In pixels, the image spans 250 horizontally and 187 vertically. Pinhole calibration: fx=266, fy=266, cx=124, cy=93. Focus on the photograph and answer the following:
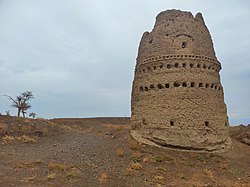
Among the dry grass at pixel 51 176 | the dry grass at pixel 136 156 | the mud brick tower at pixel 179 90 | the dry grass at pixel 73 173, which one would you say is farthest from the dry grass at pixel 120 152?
the dry grass at pixel 51 176

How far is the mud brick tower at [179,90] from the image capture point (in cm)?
1566

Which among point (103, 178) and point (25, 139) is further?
point (25, 139)

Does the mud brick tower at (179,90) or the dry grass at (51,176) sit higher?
the mud brick tower at (179,90)

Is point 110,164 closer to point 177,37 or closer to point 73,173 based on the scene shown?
point 73,173

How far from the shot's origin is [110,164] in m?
13.8

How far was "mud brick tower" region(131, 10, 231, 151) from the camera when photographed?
15664mm

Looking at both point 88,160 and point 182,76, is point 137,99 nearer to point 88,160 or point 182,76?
point 182,76

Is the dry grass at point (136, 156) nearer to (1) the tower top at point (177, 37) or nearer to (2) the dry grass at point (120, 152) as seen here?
(2) the dry grass at point (120, 152)

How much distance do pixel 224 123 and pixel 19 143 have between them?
44.1 feet

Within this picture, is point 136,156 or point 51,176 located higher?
point 136,156

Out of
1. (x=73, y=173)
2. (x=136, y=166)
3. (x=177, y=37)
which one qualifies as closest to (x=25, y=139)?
(x=73, y=173)

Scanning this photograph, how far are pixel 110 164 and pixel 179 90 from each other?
5954 millimetres

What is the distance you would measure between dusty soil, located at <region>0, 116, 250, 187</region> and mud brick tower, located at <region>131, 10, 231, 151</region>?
0.97 m

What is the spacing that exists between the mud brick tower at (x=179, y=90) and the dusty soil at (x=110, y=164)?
3.20ft
